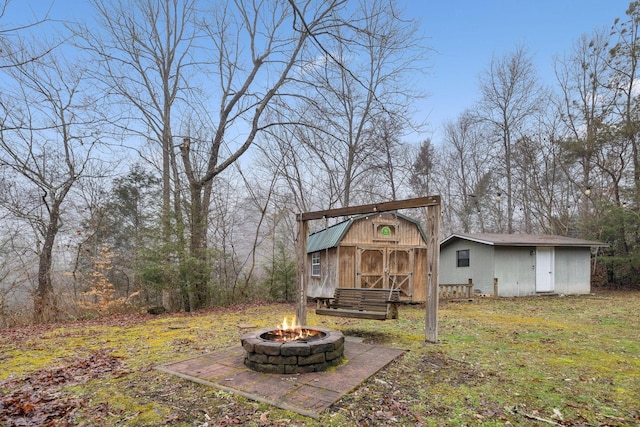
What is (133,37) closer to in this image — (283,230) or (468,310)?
(283,230)

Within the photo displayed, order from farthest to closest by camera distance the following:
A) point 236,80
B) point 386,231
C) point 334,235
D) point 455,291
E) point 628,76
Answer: point 628,76
point 455,291
point 236,80
point 334,235
point 386,231

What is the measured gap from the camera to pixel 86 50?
10047 millimetres

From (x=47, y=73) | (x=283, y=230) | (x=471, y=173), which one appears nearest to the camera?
(x=47, y=73)

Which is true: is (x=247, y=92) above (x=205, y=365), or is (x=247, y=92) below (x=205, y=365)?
above

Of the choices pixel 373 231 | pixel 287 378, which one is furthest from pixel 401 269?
pixel 287 378

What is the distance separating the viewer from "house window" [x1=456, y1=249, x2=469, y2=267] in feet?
47.6

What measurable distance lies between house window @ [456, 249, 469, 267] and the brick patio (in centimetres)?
1098

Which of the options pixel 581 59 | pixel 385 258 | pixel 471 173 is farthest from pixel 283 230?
pixel 581 59

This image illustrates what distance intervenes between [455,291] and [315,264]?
5462 mm

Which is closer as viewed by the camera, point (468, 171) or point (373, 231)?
point (373, 231)

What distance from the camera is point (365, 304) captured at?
255 inches

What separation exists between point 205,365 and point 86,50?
1050 cm

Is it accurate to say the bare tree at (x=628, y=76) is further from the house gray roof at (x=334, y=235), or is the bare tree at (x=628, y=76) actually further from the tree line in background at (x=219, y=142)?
the house gray roof at (x=334, y=235)

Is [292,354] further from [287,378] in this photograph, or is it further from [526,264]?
[526,264]
